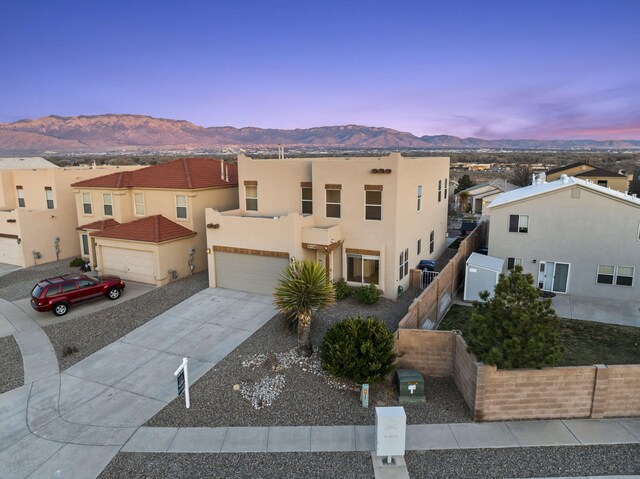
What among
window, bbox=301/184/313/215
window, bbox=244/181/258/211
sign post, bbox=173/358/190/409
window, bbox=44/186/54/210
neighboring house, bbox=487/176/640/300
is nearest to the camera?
sign post, bbox=173/358/190/409

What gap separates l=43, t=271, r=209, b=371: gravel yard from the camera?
15.0 metres

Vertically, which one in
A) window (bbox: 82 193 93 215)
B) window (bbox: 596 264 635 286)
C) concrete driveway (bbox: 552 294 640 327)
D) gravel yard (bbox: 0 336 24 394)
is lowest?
concrete driveway (bbox: 552 294 640 327)

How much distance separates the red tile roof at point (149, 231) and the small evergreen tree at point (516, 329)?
16292 millimetres

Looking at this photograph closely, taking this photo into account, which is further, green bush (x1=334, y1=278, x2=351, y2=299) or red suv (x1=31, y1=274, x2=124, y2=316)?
green bush (x1=334, y1=278, x2=351, y2=299)

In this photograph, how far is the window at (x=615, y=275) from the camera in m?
19.6

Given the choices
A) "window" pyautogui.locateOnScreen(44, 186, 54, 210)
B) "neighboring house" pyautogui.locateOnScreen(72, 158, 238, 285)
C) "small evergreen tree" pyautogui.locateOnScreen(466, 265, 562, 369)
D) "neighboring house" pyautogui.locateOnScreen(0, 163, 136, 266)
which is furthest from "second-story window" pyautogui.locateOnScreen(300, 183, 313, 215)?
"window" pyautogui.locateOnScreen(44, 186, 54, 210)

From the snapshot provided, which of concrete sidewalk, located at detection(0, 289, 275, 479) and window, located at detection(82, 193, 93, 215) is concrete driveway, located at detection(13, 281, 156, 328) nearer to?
concrete sidewalk, located at detection(0, 289, 275, 479)

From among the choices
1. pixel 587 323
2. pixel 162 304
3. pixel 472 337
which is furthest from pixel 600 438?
pixel 162 304

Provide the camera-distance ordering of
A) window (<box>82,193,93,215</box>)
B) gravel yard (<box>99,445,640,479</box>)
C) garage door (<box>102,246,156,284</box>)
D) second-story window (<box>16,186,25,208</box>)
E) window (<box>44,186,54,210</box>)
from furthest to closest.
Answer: second-story window (<box>16,186,25,208</box>)
window (<box>44,186,54,210</box>)
window (<box>82,193,93,215</box>)
garage door (<box>102,246,156,284</box>)
gravel yard (<box>99,445,640,479</box>)

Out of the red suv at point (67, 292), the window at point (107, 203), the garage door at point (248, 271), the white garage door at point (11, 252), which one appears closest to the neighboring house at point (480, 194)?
the garage door at point (248, 271)

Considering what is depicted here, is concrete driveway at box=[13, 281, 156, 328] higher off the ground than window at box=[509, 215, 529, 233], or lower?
lower

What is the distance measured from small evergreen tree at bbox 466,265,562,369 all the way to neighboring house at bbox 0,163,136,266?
27150 mm

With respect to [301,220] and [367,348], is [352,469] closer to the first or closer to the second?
[367,348]

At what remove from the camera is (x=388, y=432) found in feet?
29.0
